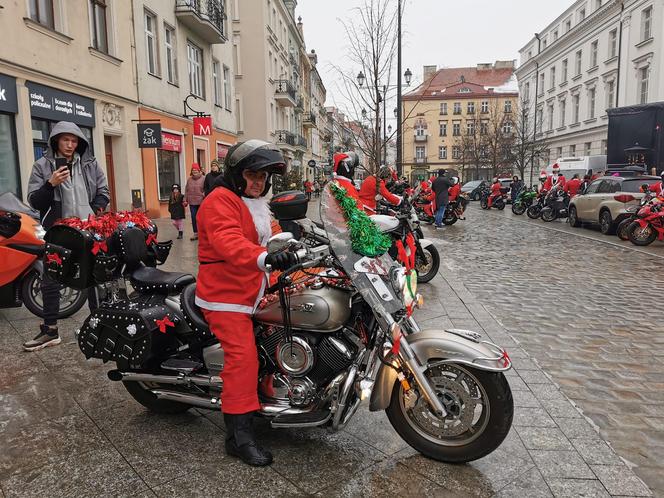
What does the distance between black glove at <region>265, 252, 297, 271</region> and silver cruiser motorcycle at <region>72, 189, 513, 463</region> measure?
0.23ft

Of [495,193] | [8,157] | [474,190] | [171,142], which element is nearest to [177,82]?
[171,142]

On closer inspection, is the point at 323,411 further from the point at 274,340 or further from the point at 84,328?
the point at 84,328

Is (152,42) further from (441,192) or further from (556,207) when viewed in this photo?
(556,207)

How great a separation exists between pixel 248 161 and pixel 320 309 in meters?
0.86

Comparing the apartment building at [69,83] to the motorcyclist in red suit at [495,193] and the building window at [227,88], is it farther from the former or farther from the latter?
the motorcyclist in red suit at [495,193]

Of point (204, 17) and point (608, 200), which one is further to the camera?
point (204, 17)

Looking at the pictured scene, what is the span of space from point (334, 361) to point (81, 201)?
3042 millimetres

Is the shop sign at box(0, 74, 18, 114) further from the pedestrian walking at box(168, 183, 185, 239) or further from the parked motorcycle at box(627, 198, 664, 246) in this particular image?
the parked motorcycle at box(627, 198, 664, 246)

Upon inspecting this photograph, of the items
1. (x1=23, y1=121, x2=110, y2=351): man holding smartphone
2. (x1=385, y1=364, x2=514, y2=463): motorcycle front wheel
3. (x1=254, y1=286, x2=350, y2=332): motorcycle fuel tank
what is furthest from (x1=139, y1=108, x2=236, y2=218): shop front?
(x1=385, y1=364, x2=514, y2=463): motorcycle front wheel

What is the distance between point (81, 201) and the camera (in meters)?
4.64

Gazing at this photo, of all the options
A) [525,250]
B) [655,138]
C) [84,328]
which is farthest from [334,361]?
[655,138]

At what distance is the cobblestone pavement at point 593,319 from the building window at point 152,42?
11.6 m

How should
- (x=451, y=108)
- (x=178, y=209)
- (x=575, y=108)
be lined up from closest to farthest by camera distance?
1. (x=178, y=209)
2. (x=575, y=108)
3. (x=451, y=108)

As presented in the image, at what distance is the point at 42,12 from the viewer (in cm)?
1184
